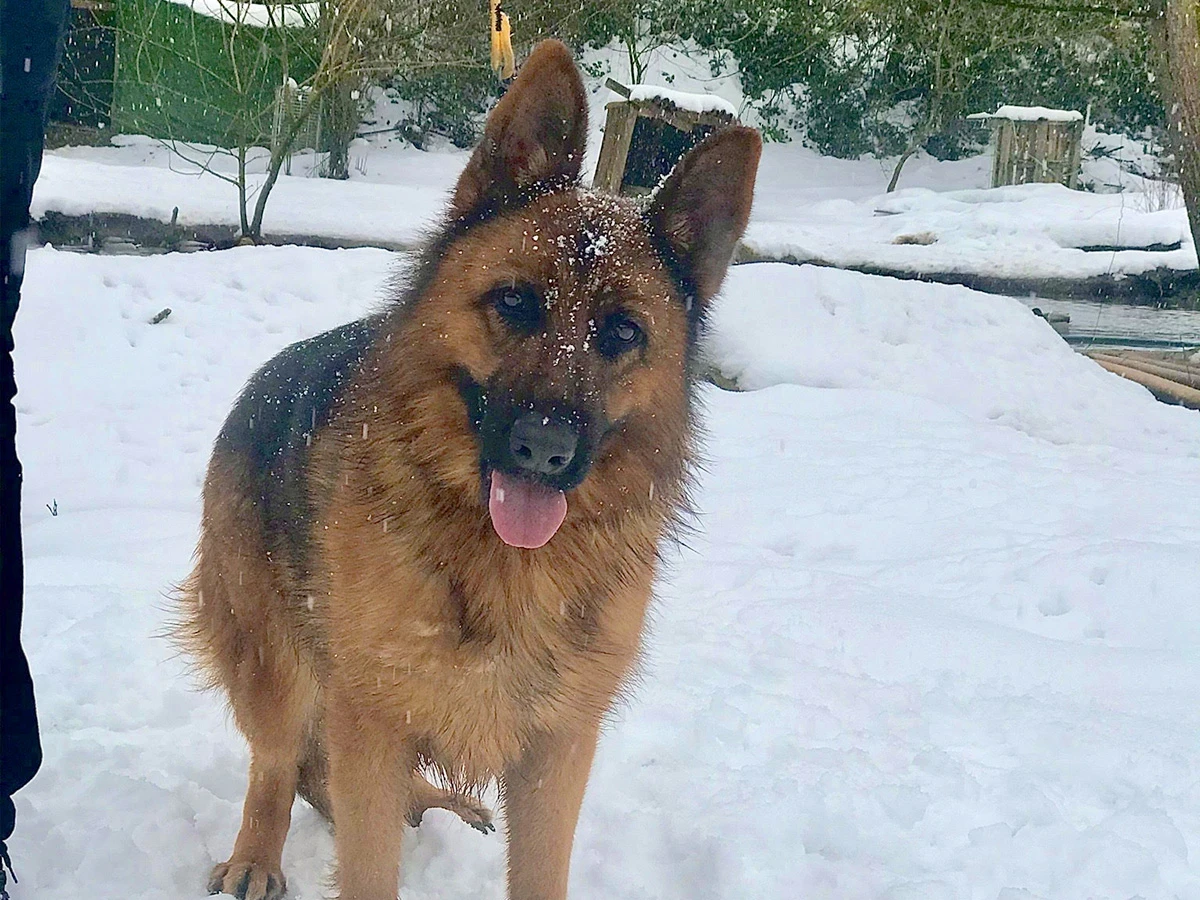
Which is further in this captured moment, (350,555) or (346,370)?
(346,370)

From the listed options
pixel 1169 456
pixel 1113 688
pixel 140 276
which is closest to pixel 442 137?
pixel 140 276

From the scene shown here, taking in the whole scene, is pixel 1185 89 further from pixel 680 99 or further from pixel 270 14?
pixel 270 14

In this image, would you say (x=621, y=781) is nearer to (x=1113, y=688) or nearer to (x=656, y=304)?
(x=656, y=304)

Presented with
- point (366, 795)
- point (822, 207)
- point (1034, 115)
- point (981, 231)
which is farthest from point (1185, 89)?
point (1034, 115)

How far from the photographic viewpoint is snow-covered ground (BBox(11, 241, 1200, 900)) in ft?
9.25

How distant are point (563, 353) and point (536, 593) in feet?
1.86

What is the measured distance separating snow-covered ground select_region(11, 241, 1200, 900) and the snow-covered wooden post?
14375 mm

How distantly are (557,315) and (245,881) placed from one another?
1703mm

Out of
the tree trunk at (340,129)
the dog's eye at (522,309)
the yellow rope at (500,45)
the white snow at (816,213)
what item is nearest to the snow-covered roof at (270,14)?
the white snow at (816,213)

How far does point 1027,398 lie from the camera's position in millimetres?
8727

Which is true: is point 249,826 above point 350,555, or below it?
below

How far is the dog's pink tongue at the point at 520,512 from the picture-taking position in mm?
2244

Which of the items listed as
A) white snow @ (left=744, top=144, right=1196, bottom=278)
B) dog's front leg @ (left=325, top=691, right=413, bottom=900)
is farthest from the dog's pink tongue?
white snow @ (left=744, top=144, right=1196, bottom=278)

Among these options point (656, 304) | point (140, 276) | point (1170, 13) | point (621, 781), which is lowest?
point (621, 781)
